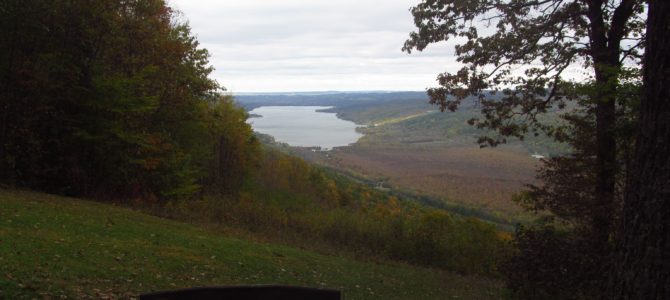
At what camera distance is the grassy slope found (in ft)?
26.0

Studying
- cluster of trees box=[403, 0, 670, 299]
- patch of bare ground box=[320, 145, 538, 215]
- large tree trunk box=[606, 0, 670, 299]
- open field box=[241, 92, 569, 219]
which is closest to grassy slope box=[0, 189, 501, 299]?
cluster of trees box=[403, 0, 670, 299]

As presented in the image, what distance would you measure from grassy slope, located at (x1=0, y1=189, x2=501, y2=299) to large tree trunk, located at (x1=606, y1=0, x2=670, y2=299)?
6.40 metres

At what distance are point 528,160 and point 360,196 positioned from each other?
2093 inches

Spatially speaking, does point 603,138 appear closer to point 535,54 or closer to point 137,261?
point 535,54

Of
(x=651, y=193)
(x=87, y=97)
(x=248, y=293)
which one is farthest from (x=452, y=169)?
(x=248, y=293)

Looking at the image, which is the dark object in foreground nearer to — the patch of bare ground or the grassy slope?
the grassy slope

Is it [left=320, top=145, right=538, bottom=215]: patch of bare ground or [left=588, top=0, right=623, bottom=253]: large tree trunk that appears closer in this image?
[left=588, top=0, right=623, bottom=253]: large tree trunk

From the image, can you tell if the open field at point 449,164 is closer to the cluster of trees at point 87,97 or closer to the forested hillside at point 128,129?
the forested hillside at point 128,129

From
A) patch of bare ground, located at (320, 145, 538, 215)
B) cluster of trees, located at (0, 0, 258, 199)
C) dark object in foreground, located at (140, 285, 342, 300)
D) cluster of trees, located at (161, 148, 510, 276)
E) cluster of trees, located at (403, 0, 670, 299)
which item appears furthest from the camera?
patch of bare ground, located at (320, 145, 538, 215)

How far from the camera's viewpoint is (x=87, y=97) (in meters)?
20.5

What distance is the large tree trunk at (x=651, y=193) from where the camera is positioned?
12.6 ft

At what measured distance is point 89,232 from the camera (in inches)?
485

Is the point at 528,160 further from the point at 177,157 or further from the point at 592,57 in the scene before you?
the point at 592,57

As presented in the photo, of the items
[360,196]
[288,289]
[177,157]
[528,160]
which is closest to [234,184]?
[177,157]
